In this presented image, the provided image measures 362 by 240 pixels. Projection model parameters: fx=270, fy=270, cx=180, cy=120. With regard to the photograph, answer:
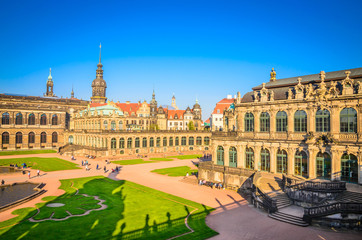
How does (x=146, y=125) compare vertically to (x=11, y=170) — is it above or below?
above

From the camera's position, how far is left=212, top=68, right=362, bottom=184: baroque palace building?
3531 centimetres

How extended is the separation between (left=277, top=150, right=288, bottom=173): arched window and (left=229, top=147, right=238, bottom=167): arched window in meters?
7.46

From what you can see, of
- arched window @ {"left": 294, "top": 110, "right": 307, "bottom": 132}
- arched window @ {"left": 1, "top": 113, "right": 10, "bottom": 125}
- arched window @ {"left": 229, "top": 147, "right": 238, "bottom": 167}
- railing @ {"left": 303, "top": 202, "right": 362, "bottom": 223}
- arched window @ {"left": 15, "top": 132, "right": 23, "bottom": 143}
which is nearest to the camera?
railing @ {"left": 303, "top": 202, "right": 362, "bottom": 223}

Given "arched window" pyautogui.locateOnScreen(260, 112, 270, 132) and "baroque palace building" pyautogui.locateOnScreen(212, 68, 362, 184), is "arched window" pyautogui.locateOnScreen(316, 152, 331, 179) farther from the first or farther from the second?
"arched window" pyautogui.locateOnScreen(260, 112, 270, 132)

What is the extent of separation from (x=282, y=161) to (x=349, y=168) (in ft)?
29.4

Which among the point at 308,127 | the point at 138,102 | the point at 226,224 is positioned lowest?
the point at 226,224

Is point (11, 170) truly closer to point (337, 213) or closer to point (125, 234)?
point (125, 234)

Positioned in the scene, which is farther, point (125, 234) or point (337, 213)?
point (337, 213)

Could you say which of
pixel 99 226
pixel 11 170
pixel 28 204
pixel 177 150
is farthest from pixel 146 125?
pixel 99 226

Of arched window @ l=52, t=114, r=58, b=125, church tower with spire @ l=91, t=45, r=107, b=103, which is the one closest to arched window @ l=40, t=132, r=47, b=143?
arched window @ l=52, t=114, r=58, b=125

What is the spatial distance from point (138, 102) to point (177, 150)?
4329cm

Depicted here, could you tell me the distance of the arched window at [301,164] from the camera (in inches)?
1528

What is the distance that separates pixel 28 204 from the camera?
33.4 metres

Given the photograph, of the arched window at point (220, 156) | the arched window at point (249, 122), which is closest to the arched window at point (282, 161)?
the arched window at point (249, 122)
